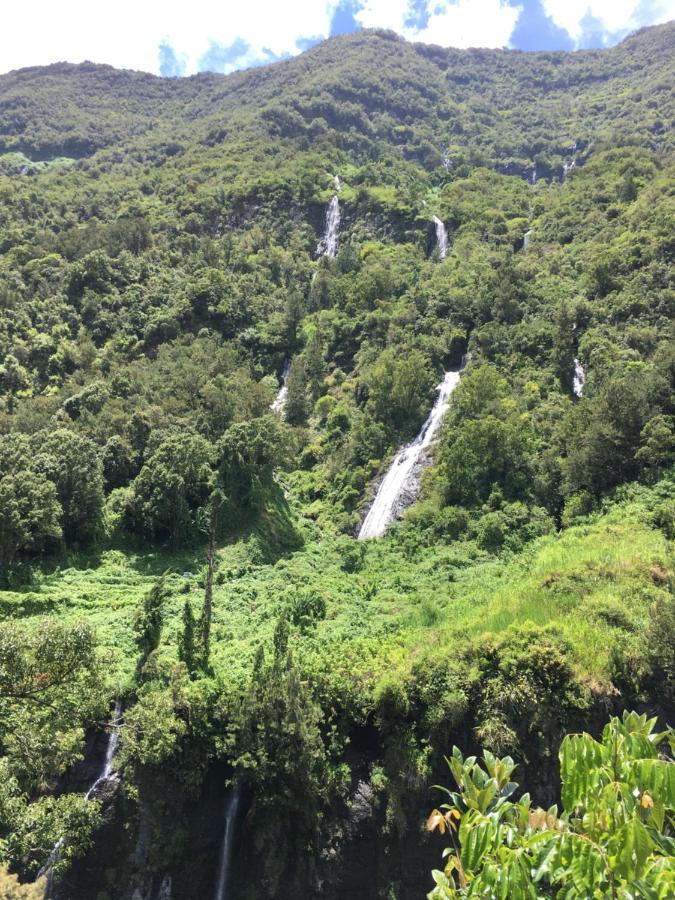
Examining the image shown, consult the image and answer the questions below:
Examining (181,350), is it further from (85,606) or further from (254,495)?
(85,606)

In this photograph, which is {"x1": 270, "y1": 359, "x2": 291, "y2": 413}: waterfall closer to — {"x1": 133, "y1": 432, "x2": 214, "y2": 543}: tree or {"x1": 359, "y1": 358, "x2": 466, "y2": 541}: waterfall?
{"x1": 359, "y1": 358, "x2": 466, "y2": 541}: waterfall

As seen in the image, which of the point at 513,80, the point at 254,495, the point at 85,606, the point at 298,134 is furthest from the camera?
the point at 513,80

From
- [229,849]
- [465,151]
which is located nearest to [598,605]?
[229,849]

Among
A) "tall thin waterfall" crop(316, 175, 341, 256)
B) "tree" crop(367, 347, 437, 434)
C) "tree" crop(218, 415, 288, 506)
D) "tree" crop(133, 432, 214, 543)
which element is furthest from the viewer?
"tall thin waterfall" crop(316, 175, 341, 256)

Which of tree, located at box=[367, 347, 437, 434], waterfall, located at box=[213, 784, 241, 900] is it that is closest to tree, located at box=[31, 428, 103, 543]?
waterfall, located at box=[213, 784, 241, 900]

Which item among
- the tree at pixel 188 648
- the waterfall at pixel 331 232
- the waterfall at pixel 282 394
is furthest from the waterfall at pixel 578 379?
the waterfall at pixel 331 232
